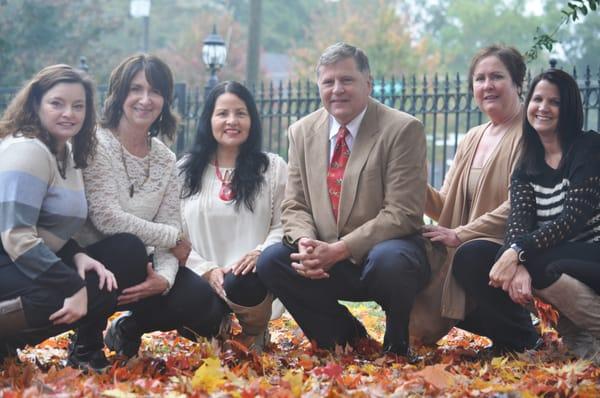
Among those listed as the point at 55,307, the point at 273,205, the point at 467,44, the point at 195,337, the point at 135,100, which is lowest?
the point at 195,337

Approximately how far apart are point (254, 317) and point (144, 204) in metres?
A: 0.90

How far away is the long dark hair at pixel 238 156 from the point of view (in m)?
5.49

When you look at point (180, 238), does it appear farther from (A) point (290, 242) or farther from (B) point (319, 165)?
(B) point (319, 165)

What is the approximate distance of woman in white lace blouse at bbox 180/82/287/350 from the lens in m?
5.41

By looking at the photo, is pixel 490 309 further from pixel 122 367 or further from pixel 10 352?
pixel 10 352

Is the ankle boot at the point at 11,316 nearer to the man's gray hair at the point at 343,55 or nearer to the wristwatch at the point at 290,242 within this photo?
the wristwatch at the point at 290,242

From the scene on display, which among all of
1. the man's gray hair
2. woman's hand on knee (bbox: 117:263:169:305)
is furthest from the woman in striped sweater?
woman's hand on knee (bbox: 117:263:169:305)

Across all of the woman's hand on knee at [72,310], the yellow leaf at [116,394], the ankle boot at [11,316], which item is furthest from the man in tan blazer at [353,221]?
the yellow leaf at [116,394]

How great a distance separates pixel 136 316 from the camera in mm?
5020

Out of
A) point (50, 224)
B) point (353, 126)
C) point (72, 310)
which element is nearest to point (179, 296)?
point (72, 310)

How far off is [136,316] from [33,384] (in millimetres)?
1211

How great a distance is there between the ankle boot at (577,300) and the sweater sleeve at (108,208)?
6.90ft

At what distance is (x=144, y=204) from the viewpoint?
5.03 m

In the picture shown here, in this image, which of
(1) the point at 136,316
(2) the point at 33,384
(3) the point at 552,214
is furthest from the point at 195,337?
(3) the point at 552,214
